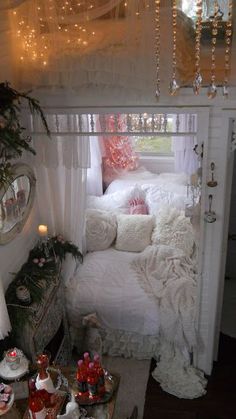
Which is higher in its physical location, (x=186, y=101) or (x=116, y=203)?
(x=186, y=101)

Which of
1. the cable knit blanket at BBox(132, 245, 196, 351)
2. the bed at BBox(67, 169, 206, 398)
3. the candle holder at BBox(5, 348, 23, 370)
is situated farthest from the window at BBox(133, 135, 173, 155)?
the candle holder at BBox(5, 348, 23, 370)

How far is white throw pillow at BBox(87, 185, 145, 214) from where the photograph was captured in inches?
187

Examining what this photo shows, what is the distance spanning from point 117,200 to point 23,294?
2007mm

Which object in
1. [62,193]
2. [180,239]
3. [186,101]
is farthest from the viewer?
[180,239]

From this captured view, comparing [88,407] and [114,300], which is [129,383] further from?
[88,407]

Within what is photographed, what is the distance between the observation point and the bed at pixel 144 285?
361 cm

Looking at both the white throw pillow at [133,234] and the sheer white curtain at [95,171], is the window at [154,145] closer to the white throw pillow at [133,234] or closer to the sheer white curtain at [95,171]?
the sheer white curtain at [95,171]

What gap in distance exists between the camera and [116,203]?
477 cm

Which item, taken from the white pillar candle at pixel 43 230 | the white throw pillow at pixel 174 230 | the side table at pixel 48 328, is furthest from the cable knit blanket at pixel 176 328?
the white pillar candle at pixel 43 230

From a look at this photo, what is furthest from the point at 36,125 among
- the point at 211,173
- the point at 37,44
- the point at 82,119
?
the point at 211,173

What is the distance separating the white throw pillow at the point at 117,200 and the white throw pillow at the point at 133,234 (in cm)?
30

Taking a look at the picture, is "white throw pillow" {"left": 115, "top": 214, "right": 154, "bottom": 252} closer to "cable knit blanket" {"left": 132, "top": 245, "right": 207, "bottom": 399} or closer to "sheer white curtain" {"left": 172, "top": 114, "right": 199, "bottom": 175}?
"cable knit blanket" {"left": 132, "top": 245, "right": 207, "bottom": 399}

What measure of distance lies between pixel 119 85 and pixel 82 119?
0.48 metres

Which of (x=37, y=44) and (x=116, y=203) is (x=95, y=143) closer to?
(x=116, y=203)
